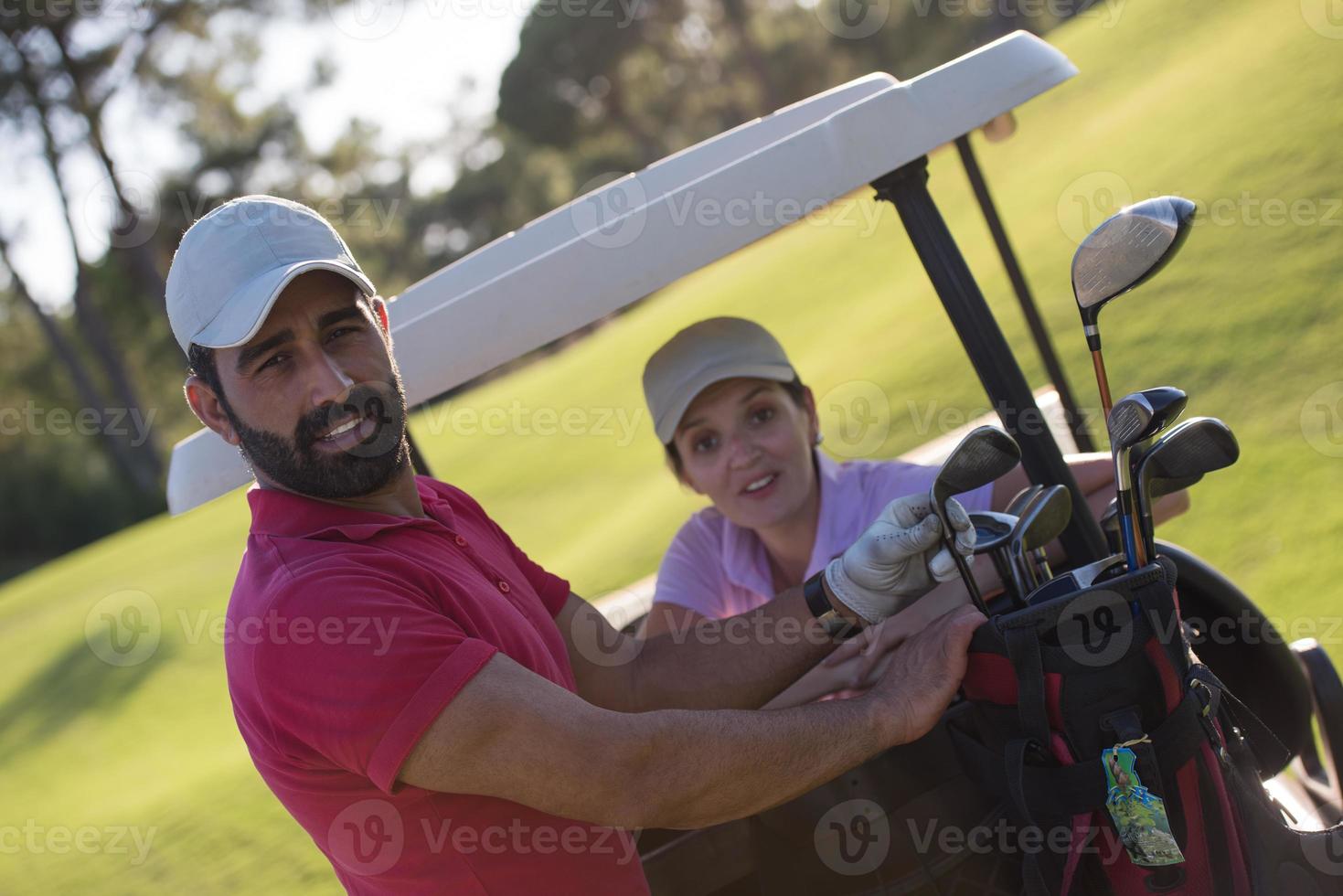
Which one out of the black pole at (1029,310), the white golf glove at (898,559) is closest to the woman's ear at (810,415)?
the black pole at (1029,310)

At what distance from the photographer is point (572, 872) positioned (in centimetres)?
175

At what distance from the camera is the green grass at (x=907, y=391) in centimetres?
489

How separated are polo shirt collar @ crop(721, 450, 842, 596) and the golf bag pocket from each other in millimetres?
990

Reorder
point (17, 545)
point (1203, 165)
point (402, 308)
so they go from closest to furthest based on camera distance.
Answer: point (402, 308), point (1203, 165), point (17, 545)

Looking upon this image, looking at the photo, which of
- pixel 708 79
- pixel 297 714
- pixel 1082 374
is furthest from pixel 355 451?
pixel 708 79

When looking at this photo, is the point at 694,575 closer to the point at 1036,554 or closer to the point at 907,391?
the point at 1036,554

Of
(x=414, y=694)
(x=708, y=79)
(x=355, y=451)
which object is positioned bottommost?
(x=414, y=694)

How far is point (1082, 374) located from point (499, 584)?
5.05 m

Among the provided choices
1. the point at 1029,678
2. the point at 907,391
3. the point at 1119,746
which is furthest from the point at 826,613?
the point at 907,391

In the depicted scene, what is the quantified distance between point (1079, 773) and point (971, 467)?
0.45 m

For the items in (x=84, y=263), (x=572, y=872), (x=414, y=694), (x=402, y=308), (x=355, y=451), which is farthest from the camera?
(x=84, y=263)

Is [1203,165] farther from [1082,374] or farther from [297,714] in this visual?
[297,714]

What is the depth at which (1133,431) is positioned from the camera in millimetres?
1601

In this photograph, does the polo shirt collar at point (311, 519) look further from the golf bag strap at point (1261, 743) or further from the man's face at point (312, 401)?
the golf bag strap at point (1261, 743)
